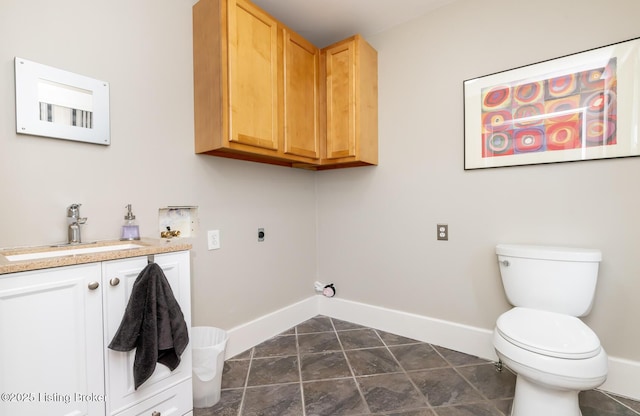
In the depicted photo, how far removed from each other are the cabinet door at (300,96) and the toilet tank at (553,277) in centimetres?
150

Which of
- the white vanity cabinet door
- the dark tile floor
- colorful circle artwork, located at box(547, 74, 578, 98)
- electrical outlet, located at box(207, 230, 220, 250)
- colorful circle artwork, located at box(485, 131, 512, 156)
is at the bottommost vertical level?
the dark tile floor

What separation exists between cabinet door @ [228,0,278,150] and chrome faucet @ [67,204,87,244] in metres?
0.80

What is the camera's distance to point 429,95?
2121 mm

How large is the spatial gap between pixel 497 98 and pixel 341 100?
104 centimetres

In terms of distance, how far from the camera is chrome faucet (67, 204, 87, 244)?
1301 mm

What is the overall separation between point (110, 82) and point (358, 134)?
1.51 meters

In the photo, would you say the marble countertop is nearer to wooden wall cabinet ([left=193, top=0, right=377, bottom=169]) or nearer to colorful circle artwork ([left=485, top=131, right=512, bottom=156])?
wooden wall cabinet ([left=193, top=0, right=377, bottom=169])

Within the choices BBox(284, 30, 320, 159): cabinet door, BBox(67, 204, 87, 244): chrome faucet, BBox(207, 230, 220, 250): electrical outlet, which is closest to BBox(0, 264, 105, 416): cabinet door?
BBox(67, 204, 87, 244): chrome faucet

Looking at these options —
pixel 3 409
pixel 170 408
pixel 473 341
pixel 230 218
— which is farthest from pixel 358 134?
pixel 3 409

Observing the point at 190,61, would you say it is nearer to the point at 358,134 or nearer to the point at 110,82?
the point at 110,82

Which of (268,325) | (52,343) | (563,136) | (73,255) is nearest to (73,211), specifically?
(73,255)

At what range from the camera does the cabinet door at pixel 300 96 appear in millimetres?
2014

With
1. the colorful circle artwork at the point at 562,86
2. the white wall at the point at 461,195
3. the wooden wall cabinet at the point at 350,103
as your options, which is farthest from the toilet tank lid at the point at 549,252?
the wooden wall cabinet at the point at 350,103

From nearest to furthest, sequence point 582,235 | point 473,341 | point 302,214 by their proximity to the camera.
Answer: point 582,235 → point 473,341 → point 302,214
